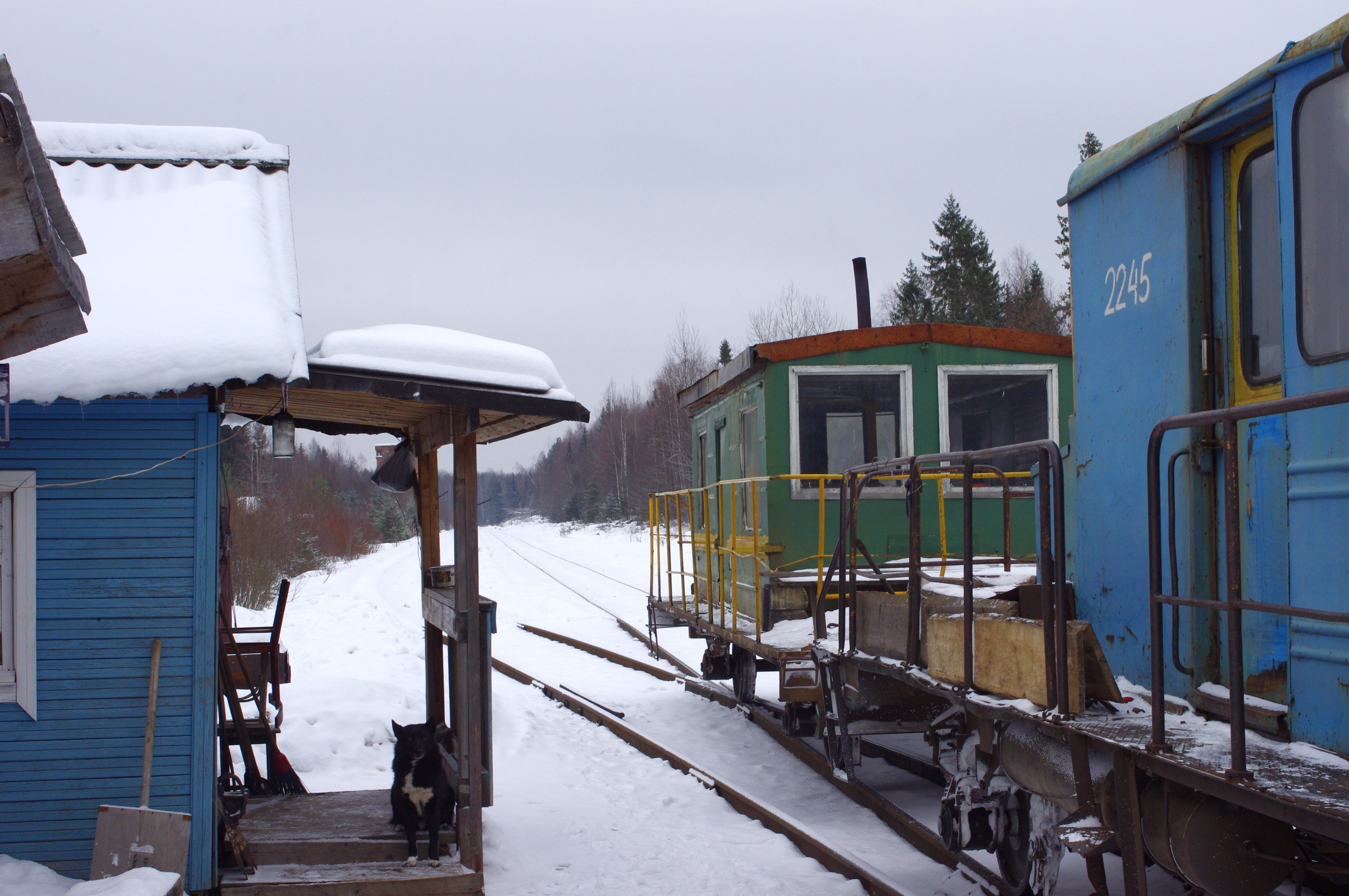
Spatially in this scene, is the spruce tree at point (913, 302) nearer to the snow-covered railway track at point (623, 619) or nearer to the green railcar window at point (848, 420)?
the snow-covered railway track at point (623, 619)

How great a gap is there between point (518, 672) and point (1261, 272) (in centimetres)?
1083

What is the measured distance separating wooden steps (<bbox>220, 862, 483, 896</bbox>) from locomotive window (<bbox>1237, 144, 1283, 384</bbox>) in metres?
4.54

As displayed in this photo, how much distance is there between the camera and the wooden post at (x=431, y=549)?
7332 millimetres

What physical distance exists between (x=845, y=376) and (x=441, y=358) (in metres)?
5.09

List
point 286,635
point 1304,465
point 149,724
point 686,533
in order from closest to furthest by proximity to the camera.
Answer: point 1304,465 < point 149,724 < point 286,635 < point 686,533

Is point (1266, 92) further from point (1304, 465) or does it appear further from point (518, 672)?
point (518, 672)

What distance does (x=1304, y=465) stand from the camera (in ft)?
11.2

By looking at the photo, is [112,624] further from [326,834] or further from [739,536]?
[739,536]

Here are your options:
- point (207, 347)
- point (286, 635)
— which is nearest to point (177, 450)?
point (207, 347)

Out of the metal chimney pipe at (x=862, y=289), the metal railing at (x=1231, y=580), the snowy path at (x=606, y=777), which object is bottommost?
the snowy path at (x=606, y=777)

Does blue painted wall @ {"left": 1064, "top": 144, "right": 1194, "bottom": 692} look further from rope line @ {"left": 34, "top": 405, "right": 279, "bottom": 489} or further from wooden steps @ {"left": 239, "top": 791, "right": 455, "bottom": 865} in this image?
rope line @ {"left": 34, "top": 405, "right": 279, "bottom": 489}

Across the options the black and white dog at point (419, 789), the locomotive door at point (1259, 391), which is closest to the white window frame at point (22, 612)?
the black and white dog at point (419, 789)

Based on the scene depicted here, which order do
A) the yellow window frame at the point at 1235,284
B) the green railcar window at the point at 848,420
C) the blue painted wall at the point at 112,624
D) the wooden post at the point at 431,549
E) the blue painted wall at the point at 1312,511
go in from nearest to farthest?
1. the blue painted wall at the point at 1312,511
2. the yellow window frame at the point at 1235,284
3. the blue painted wall at the point at 112,624
4. the wooden post at the point at 431,549
5. the green railcar window at the point at 848,420

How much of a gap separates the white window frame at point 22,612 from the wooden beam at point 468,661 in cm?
209
